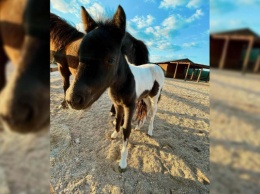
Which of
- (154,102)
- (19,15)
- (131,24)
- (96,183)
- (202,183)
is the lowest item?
(96,183)

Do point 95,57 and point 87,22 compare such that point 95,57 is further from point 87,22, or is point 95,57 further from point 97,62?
point 87,22

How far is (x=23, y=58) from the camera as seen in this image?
15cm

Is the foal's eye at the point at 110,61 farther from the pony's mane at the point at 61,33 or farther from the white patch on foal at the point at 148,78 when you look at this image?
the white patch on foal at the point at 148,78

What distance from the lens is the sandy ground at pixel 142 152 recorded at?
3.06 feet

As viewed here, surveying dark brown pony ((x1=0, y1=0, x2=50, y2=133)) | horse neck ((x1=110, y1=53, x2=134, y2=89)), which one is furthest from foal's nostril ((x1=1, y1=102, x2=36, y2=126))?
horse neck ((x1=110, y1=53, x2=134, y2=89))

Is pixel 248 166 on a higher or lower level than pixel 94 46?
lower

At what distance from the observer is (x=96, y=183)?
3.20ft

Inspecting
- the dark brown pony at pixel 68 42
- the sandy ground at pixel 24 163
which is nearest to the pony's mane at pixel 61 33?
the dark brown pony at pixel 68 42

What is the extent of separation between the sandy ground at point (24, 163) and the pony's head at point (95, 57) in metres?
0.35

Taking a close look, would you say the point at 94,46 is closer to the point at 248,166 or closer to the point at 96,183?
the point at 248,166

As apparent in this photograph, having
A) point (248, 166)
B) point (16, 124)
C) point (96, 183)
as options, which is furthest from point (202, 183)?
point (16, 124)

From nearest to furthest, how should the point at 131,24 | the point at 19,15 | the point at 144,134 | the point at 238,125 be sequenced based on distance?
the point at 19,15, the point at 238,125, the point at 131,24, the point at 144,134

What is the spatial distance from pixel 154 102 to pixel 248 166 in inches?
41.1

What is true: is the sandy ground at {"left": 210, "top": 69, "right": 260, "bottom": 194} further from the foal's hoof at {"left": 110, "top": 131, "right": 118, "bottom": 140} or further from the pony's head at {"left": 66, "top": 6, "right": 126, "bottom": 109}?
→ the foal's hoof at {"left": 110, "top": 131, "right": 118, "bottom": 140}
